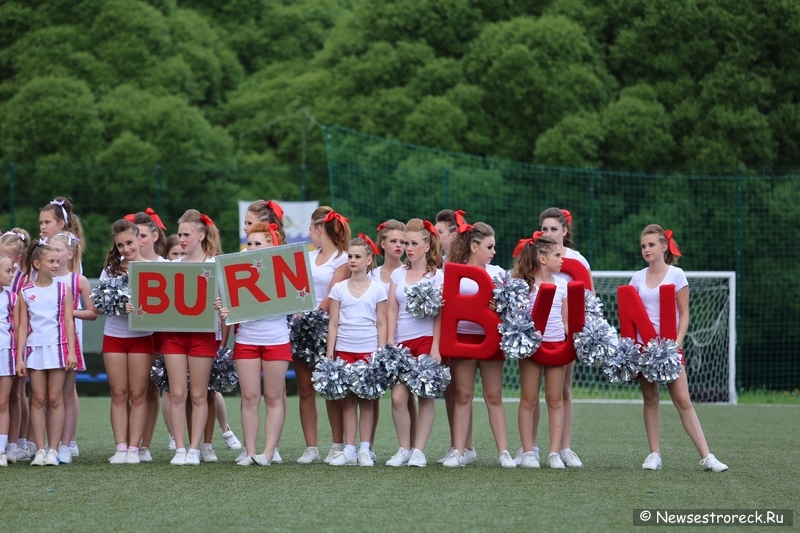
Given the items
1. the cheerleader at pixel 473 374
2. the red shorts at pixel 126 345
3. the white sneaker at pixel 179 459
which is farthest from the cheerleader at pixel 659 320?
the red shorts at pixel 126 345

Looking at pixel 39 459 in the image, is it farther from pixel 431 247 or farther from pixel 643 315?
pixel 643 315

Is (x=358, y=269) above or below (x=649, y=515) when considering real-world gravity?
above

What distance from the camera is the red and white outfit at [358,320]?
A: 680cm

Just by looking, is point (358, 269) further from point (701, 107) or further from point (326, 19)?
point (326, 19)

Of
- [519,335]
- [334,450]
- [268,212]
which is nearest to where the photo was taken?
[519,335]

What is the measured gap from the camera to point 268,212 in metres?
7.29

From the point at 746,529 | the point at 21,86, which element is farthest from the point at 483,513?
the point at 21,86

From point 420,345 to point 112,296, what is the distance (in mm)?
1935

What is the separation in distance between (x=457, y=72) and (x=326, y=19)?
534cm

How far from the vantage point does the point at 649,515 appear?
195 inches

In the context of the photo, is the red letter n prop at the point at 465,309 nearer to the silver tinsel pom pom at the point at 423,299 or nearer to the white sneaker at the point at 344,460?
the silver tinsel pom pom at the point at 423,299

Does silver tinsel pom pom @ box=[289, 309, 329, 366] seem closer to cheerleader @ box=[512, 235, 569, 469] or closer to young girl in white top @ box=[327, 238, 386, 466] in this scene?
young girl in white top @ box=[327, 238, 386, 466]

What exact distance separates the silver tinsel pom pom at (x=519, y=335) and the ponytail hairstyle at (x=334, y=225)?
1197 mm

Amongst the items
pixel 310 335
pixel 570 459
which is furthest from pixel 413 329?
pixel 570 459
